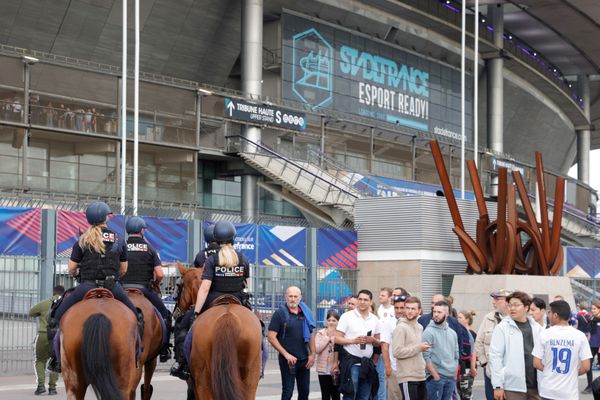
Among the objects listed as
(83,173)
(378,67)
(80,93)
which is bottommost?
(83,173)

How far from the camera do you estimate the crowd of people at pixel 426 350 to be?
10508 millimetres

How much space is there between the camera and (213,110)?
47594mm

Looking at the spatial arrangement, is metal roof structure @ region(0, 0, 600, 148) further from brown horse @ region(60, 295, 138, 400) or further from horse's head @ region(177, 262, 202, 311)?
brown horse @ region(60, 295, 138, 400)

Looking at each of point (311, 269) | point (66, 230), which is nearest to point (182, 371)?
point (66, 230)

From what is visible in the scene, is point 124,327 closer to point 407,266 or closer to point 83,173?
point 407,266

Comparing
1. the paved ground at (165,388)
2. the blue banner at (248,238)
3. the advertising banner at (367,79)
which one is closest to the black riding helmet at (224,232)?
the paved ground at (165,388)

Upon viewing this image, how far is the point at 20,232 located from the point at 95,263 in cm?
1213

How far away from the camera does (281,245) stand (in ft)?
94.9

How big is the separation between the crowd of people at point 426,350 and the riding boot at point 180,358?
2.07 m

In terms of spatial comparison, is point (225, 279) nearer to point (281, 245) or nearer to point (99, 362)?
point (99, 362)

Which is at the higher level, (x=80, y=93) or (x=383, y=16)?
(x=383, y=16)

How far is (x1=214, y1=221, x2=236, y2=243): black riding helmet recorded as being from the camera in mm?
11453

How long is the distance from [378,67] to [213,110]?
54.7 feet

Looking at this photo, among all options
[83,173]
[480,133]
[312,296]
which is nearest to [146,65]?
[83,173]
